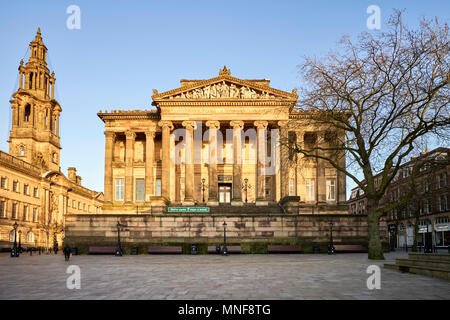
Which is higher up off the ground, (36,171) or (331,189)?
(36,171)

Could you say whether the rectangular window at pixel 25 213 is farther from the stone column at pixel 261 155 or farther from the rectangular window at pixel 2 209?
the stone column at pixel 261 155

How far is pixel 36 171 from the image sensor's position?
64.9 metres

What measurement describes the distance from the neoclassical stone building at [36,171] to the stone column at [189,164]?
78.9ft

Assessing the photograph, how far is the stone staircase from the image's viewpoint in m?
14.4

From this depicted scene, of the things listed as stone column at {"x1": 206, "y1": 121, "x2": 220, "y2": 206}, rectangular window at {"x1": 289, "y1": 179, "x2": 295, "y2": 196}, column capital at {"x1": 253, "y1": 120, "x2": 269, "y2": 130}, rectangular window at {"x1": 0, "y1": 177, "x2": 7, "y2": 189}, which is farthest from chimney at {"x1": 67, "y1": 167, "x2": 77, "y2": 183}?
column capital at {"x1": 253, "y1": 120, "x2": 269, "y2": 130}

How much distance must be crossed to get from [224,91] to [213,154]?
7714mm

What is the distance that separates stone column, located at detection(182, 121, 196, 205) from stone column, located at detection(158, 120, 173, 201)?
200 centimetres

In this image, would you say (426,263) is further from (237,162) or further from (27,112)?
(27,112)

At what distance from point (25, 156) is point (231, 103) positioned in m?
42.0

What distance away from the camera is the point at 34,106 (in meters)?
75.1

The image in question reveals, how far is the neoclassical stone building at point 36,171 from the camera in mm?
56250

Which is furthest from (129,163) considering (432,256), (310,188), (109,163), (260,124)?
(432,256)

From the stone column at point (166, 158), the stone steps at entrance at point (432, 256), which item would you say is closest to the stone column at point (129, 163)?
the stone column at point (166, 158)

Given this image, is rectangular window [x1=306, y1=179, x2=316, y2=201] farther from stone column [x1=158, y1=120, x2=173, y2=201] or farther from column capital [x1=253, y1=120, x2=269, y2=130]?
stone column [x1=158, y1=120, x2=173, y2=201]
